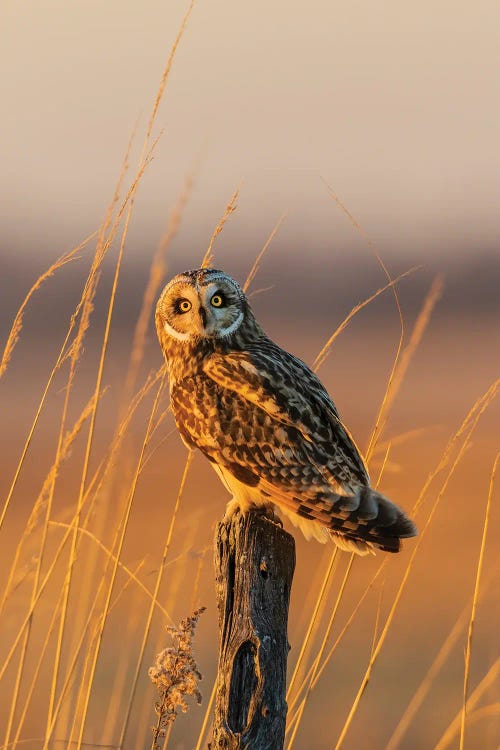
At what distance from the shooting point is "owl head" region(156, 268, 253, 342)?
3.89m

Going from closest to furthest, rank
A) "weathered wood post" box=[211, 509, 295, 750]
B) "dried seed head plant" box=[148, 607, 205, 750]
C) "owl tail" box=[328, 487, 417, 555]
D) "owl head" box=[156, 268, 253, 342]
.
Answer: "weathered wood post" box=[211, 509, 295, 750] → "dried seed head plant" box=[148, 607, 205, 750] → "owl tail" box=[328, 487, 417, 555] → "owl head" box=[156, 268, 253, 342]

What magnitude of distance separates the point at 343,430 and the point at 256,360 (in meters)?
0.39

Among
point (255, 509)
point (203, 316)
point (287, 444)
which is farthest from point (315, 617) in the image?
point (203, 316)

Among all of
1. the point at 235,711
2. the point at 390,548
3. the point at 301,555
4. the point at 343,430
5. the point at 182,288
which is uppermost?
the point at 301,555

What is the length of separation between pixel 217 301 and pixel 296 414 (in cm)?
57

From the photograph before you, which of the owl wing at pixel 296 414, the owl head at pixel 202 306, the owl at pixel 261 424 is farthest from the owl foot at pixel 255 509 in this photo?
the owl head at pixel 202 306

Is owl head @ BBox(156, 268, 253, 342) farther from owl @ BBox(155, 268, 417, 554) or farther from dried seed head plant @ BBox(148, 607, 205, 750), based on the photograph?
dried seed head plant @ BBox(148, 607, 205, 750)

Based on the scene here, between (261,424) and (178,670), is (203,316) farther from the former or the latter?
(178,670)

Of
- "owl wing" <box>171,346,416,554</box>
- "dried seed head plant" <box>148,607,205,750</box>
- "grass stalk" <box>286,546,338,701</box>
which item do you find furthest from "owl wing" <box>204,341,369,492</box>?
"dried seed head plant" <box>148,607,205,750</box>

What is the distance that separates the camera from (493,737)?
4203 mm

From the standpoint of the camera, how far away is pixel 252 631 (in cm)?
306

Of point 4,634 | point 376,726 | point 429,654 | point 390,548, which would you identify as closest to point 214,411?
point 390,548

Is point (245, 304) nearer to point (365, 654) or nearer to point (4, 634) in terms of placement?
point (4, 634)

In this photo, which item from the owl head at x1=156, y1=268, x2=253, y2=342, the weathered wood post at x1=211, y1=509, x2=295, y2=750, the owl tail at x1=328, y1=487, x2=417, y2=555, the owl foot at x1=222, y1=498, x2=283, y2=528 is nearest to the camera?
the weathered wood post at x1=211, y1=509, x2=295, y2=750
